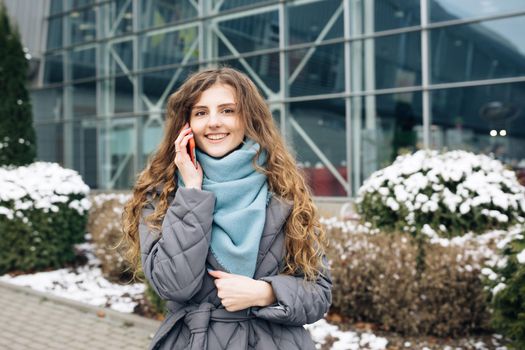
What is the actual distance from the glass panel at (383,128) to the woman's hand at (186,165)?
9.42m

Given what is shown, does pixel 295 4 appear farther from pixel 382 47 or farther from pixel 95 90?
pixel 95 90

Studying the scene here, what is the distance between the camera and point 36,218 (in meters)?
7.33

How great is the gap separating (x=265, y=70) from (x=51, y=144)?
813 cm

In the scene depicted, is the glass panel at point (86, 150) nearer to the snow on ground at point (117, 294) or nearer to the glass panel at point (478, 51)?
the snow on ground at point (117, 294)

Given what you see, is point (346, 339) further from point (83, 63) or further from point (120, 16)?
point (83, 63)

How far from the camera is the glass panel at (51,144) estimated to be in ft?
57.0

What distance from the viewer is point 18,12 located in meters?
17.4

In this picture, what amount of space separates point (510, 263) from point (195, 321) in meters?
3.00

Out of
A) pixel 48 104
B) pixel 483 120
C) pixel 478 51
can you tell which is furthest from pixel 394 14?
pixel 48 104

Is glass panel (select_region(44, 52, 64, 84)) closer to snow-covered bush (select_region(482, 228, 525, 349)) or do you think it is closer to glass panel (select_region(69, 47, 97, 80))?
glass panel (select_region(69, 47, 97, 80))

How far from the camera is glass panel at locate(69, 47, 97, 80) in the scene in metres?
16.5

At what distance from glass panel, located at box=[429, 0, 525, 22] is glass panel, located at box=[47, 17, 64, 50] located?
11.4 metres

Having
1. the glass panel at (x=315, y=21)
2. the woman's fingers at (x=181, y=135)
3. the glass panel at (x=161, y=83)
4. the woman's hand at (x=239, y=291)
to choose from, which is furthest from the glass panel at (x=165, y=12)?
the woman's hand at (x=239, y=291)

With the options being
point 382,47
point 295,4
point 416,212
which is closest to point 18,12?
point 295,4
